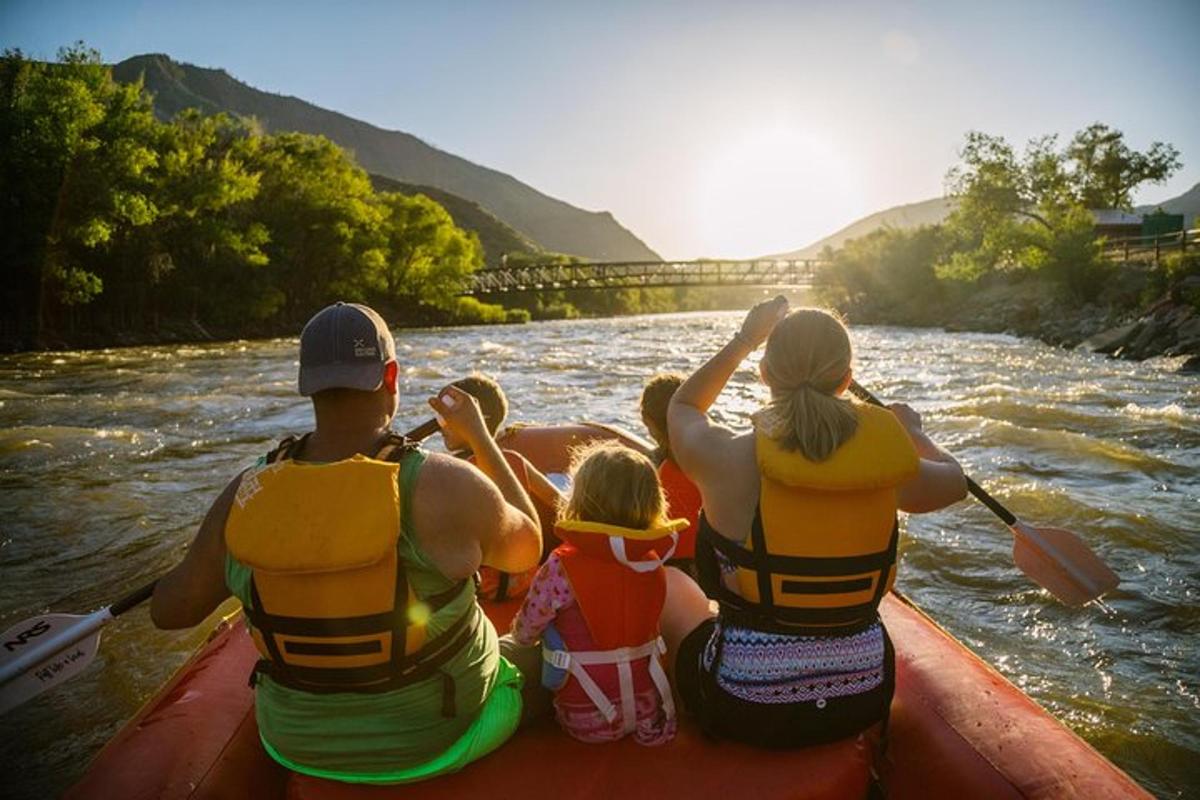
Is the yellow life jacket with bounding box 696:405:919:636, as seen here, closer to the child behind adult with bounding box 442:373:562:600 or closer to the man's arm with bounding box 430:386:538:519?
the man's arm with bounding box 430:386:538:519

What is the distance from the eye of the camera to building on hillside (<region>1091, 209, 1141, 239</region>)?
132ft

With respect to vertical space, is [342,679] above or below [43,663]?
above

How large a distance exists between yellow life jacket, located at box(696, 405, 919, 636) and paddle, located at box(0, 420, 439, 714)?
1.58m

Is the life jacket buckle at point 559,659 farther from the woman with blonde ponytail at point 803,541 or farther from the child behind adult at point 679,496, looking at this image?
the child behind adult at point 679,496

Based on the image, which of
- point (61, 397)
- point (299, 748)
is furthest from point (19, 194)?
point (299, 748)

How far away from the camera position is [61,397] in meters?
11.5

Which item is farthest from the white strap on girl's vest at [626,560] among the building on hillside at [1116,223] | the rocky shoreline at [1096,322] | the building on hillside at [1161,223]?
the building on hillside at [1116,223]

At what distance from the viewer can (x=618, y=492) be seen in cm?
187

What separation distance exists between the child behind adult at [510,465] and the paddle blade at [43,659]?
118 cm

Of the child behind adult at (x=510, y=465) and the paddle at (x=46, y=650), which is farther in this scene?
the child behind adult at (x=510, y=465)

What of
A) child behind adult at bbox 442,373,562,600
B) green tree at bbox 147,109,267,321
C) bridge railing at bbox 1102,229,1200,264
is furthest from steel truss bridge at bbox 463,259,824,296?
child behind adult at bbox 442,373,562,600

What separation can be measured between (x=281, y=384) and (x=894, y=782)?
13.0 m

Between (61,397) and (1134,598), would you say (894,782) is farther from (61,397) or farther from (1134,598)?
(61,397)

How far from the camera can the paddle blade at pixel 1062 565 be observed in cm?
279
